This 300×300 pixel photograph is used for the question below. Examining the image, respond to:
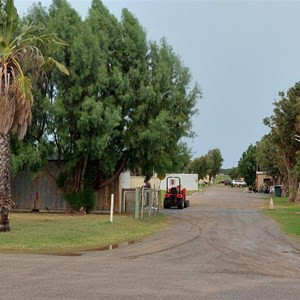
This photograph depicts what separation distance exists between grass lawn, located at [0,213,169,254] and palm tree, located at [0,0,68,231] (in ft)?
4.77

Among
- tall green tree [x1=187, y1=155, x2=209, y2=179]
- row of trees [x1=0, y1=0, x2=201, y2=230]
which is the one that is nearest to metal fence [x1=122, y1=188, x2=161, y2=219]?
row of trees [x1=0, y1=0, x2=201, y2=230]

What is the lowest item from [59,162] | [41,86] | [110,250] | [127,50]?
[110,250]

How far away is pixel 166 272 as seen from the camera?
10.2 metres

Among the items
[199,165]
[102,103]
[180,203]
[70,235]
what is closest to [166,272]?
[70,235]

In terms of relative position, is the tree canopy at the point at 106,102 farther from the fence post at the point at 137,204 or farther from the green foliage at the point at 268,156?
the green foliage at the point at 268,156

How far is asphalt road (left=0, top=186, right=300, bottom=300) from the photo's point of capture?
8.12 m

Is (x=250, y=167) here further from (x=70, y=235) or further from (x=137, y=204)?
(x=70, y=235)

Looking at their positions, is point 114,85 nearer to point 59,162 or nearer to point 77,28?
point 77,28

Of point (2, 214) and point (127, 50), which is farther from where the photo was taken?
point (127, 50)

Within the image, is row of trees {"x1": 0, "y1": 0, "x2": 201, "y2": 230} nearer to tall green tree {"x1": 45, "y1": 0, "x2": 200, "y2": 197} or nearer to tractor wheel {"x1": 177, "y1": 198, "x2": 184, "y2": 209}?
tall green tree {"x1": 45, "y1": 0, "x2": 200, "y2": 197}

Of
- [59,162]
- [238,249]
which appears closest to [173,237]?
[238,249]

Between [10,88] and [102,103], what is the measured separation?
7455mm

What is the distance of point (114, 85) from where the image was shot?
80.5 ft

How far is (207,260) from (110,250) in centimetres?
313
